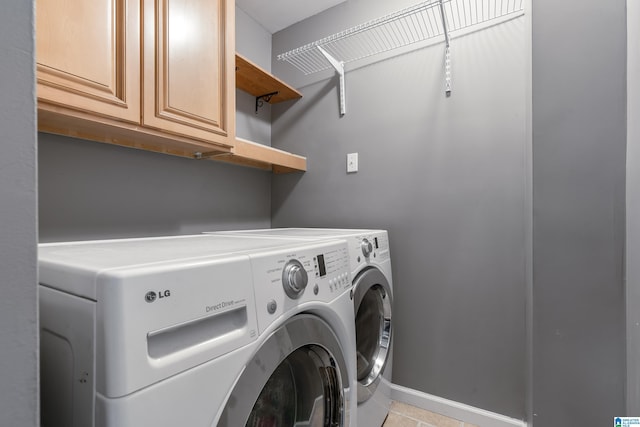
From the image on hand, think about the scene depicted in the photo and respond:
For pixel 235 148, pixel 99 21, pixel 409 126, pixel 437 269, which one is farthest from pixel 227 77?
pixel 437 269

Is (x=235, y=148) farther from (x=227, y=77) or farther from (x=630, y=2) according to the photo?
(x=630, y=2)

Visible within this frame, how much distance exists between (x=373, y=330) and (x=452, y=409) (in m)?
0.62

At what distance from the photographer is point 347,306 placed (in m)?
0.86

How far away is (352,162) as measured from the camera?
1.77 metres

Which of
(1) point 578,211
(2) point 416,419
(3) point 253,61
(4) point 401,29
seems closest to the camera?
(1) point 578,211

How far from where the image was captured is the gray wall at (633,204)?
0.70 metres

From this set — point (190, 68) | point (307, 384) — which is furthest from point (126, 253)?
point (190, 68)

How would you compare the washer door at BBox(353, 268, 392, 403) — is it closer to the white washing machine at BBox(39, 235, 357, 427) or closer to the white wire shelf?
the white washing machine at BBox(39, 235, 357, 427)

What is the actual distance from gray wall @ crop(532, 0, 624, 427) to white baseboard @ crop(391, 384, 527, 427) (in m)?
0.63

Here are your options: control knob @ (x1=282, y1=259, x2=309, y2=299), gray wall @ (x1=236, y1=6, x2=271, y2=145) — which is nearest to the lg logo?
control knob @ (x1=282, y1=259, x2=309, y2=299)

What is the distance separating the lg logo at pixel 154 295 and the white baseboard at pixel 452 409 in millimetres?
1581

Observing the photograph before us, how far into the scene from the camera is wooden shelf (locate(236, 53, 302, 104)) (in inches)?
61.1

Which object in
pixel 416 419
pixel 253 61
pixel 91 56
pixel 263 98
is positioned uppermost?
pixel 253 61

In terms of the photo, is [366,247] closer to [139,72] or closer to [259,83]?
[139,72]
